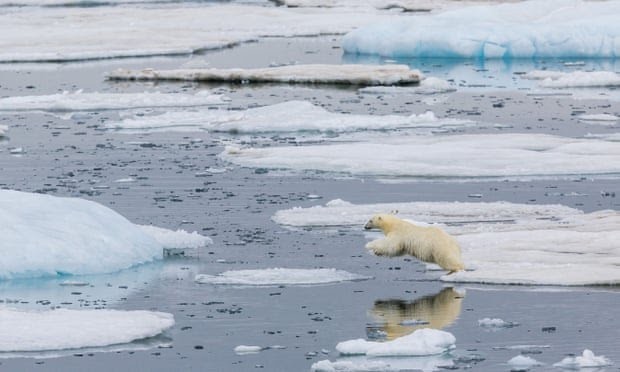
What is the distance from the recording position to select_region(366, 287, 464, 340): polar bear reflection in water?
6.99 meters

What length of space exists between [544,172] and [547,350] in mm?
5339

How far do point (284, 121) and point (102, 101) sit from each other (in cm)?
274

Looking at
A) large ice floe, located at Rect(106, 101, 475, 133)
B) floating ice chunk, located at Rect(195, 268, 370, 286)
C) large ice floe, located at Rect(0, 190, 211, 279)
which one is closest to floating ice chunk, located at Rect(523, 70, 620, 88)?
large ice floe, located at Rect(106, 101, 475, 133)

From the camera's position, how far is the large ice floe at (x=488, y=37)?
69.6ft

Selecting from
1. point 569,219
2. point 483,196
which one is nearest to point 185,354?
point 569,219

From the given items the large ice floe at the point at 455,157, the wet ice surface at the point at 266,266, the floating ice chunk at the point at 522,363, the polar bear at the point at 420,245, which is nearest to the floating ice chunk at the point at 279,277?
the wet ice surface at the point at 266,266

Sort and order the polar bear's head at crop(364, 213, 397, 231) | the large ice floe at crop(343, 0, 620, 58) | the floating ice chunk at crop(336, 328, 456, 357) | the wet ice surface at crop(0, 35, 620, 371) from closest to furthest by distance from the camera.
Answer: the floating ice chunk at crop(336, 328, 456, 357) < the wet ice surface at crop(0, 35, 620, 371) < the polar bear's head at crop(364, 213, 397, 231) < the large ice floe at crop(343, 0, 620, 58)

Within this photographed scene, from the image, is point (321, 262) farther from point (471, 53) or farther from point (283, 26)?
point (283, 26)

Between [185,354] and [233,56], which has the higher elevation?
[233,56]

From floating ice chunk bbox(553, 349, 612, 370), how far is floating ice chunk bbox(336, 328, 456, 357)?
1.69ft

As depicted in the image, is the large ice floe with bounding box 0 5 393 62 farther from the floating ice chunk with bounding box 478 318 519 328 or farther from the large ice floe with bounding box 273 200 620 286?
the floating ice chunk with bounding box 478 318 519 328

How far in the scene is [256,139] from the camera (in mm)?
14094

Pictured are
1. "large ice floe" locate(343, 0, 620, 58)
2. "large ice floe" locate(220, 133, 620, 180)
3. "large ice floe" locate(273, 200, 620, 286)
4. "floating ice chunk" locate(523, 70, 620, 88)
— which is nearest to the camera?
"large ice floe" locate(273, 200, 620, 286)

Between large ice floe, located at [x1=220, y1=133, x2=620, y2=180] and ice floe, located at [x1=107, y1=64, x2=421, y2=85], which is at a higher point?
ice floe, located at [x1=107, y1=64, x2=421, y2=85]
